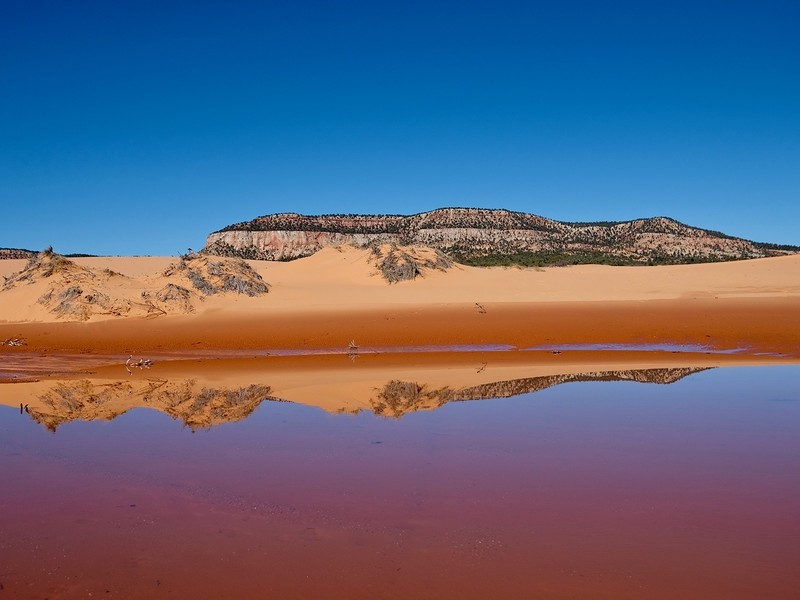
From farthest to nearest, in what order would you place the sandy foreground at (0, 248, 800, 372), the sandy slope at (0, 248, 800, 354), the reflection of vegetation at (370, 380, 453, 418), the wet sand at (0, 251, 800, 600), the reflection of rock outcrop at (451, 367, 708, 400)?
the sandy slope at (0, 248, 800, 354), the sandy foreground at (0, 248, 800, 372), the reflection of rock outcrop at (451, 367, 708, 400), the reflection of vegetation at (370, 380, 453, 418), the wet sand at (0, 251, 800, 600)

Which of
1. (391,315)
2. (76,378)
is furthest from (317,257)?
(76,378)

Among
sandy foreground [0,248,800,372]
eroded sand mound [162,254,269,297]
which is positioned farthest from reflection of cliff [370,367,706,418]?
eroded sand mound [162,254,269,297]

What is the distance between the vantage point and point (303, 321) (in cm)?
2500

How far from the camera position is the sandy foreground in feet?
64.5

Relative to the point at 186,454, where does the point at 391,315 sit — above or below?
above

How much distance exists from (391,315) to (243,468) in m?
18.8

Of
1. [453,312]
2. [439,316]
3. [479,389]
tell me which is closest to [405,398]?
[479,389]

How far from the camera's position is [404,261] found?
3828 centimetres

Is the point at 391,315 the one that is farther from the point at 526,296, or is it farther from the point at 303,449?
the point at 303,449

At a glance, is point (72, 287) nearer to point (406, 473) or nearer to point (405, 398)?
point (405, 398)

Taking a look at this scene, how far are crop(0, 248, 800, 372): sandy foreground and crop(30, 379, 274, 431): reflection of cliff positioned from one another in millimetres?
3714

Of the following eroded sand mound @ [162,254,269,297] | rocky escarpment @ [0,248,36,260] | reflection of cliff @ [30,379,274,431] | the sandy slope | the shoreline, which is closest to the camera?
reflection of cliff @ [30,379,274,431]

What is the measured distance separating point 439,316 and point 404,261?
1266cm

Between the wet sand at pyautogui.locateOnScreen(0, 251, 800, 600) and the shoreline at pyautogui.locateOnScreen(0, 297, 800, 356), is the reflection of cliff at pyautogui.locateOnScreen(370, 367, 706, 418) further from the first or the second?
the shoreline at pyautogui.locateOnScreen(0, 297, 800, 356)
